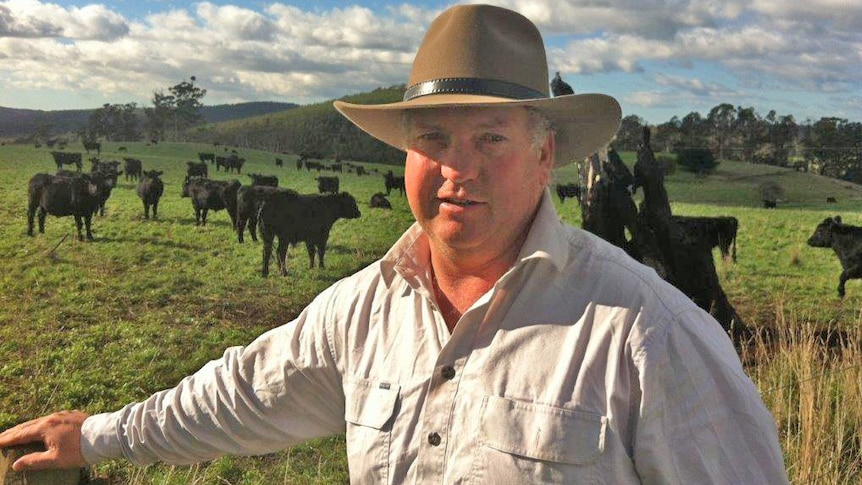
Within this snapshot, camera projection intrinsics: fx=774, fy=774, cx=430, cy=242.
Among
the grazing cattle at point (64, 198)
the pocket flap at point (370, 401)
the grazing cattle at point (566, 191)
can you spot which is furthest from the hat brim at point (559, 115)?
the grazing cattle at point (566, 191)

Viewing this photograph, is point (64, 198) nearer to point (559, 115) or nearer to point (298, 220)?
point (298, 220)

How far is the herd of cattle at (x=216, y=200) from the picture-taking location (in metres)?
5.78

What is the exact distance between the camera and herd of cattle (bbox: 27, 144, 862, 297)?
5789mm

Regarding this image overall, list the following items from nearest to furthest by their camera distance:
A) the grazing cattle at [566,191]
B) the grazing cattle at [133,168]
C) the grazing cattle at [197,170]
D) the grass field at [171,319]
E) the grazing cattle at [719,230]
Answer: the grass field at [171,319] < the grazing cattle at [133,168] < the grazing cattle at [197,170] < the grazing cattle at [719,230] < the grazing cattle at [566,191]

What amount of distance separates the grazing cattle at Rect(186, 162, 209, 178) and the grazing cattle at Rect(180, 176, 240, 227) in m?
0.05

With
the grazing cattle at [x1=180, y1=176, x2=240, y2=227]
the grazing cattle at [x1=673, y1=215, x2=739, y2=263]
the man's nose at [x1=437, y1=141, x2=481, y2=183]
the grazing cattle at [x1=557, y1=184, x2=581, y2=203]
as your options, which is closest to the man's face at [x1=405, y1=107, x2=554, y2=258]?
the man's nose at [x1=437, y1=141, x2=481, y2=183]

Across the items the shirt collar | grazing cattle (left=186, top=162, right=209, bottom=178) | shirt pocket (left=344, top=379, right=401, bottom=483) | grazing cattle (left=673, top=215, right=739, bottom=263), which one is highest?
the shirt collar

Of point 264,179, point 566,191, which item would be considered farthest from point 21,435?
point 566,191

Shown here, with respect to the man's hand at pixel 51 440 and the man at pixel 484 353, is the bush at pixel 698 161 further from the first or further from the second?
the man's hand at pixel 51 440

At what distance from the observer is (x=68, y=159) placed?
641cm

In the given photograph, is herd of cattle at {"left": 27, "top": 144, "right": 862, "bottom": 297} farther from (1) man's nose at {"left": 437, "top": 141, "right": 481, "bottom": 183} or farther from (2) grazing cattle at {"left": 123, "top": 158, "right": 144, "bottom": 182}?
(1) man's nose at {"left": 437, "top": 141, "right": 481, "bottom": 183}

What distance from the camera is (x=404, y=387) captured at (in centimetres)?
174

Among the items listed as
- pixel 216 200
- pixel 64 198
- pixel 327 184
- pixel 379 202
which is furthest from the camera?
pixel 379 202

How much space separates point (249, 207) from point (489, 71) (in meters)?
5.41
